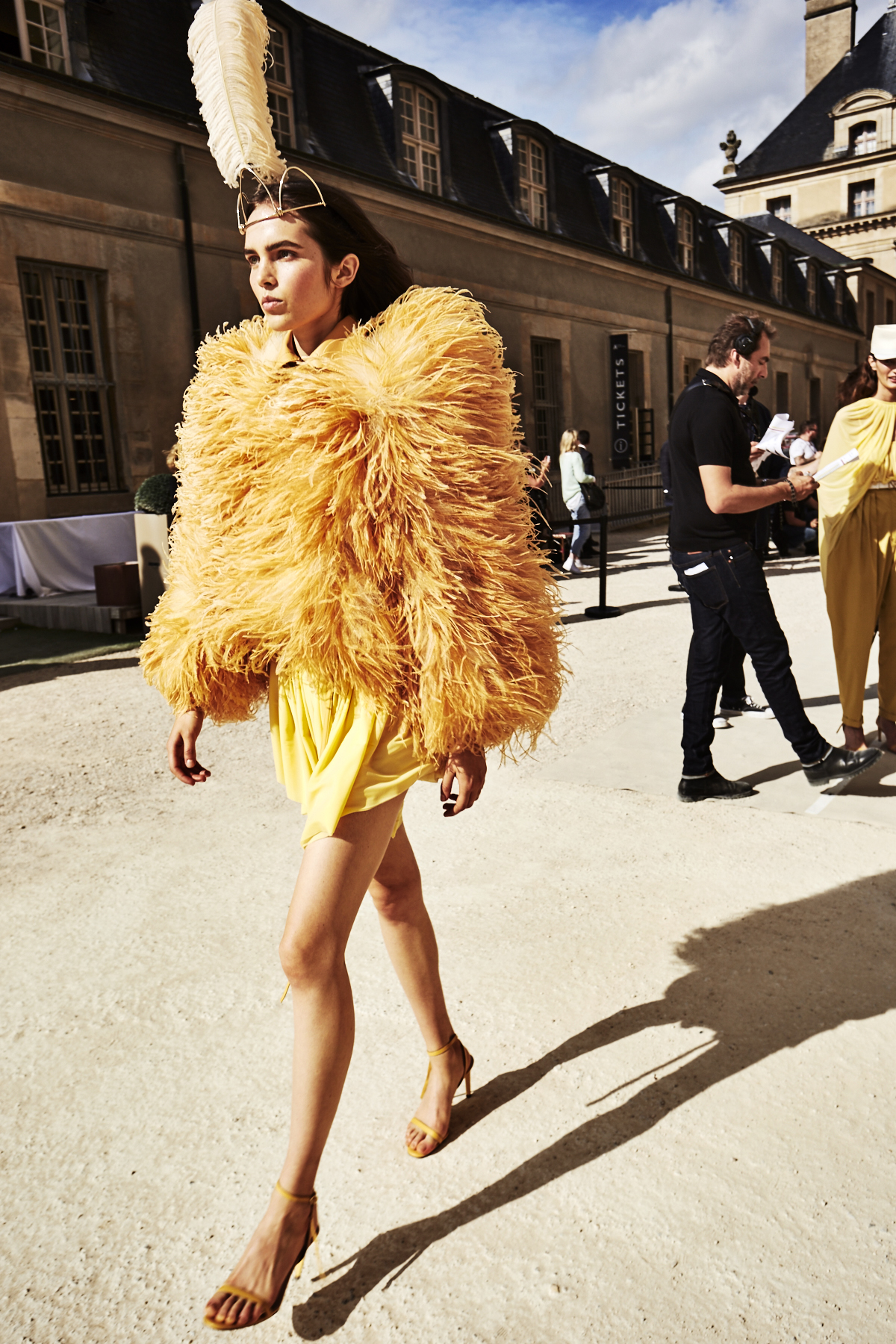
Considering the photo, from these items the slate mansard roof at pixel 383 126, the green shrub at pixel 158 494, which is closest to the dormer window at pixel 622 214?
the slate mansard roof at pixel 383 126

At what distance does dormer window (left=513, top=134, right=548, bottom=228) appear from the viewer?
20922mm

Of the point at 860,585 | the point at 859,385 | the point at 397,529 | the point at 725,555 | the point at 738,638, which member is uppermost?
the point at 859,385

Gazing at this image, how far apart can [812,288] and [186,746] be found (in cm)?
4016

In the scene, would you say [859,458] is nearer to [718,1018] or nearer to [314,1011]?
[718,1018]

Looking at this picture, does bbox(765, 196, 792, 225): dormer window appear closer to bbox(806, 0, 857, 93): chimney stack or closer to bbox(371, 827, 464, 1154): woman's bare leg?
bbox(806, 0, 857, 93): chimney stack

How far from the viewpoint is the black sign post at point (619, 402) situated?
80.0 ft

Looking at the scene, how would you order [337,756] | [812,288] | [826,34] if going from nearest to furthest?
[337,756] → [812,288] → [826,34]

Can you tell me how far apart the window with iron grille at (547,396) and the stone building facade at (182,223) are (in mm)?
43

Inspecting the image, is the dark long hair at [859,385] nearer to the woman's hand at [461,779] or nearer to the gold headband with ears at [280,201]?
the gold headband with ears at [280,201]

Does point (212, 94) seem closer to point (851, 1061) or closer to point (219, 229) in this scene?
point (851, 1061)

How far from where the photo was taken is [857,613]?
4629 millimetres

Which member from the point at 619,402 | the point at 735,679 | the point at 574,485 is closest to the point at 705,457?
the point at 735,679

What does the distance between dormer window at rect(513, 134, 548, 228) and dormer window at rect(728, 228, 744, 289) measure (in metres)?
10.6

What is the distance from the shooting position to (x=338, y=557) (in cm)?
182
